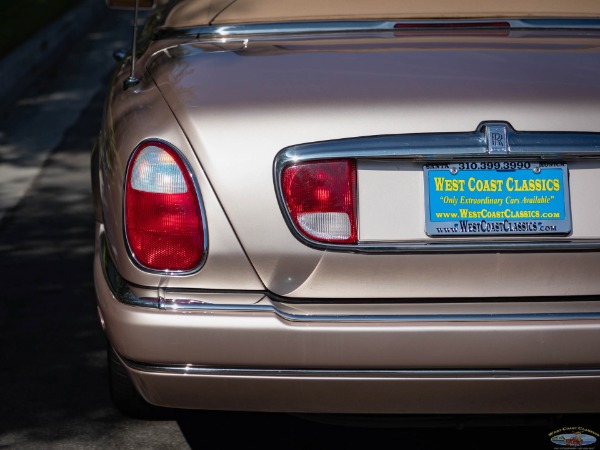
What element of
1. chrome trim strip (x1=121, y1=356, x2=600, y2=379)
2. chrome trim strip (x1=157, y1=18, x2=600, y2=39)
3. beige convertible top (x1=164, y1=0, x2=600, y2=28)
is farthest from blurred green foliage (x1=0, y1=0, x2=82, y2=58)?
chrome trim strip (x1=121, y1=356, x2=600, y2=379)

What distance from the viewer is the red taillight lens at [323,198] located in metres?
2.94

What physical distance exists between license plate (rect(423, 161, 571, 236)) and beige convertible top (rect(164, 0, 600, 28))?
3.19 feet

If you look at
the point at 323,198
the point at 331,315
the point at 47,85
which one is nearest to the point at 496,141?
the point at 323,198

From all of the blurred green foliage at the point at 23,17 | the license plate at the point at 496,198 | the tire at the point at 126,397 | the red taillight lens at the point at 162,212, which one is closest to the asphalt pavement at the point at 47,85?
the blurred green foliage at the point at 23,17

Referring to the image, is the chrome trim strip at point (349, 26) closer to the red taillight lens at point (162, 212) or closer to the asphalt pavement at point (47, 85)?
the red taillight lens at point (162, 212)

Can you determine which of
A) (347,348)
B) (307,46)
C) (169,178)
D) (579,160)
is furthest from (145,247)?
(579,160)

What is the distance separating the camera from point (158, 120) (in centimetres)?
308

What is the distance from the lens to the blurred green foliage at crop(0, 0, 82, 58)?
10.8 m

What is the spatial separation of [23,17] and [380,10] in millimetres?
9002

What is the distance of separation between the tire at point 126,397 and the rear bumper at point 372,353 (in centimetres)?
64

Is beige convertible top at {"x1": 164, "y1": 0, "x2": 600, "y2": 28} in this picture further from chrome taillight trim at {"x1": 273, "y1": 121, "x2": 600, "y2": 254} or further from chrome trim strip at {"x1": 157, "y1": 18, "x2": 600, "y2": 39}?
chrome taillight trim at {"x1": 273, "y1": 121, "x2": 600, "y2": 254}

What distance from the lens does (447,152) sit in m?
2.92

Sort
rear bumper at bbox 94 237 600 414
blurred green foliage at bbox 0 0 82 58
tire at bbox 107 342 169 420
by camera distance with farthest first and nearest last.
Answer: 1. blurred green foliage at bbox 0 0 82 58
2. tire at bbox 107 342 169 420
3. rear bumper at bbox 94 237 600 414

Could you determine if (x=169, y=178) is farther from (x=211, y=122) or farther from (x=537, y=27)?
(x=537, y=27)
